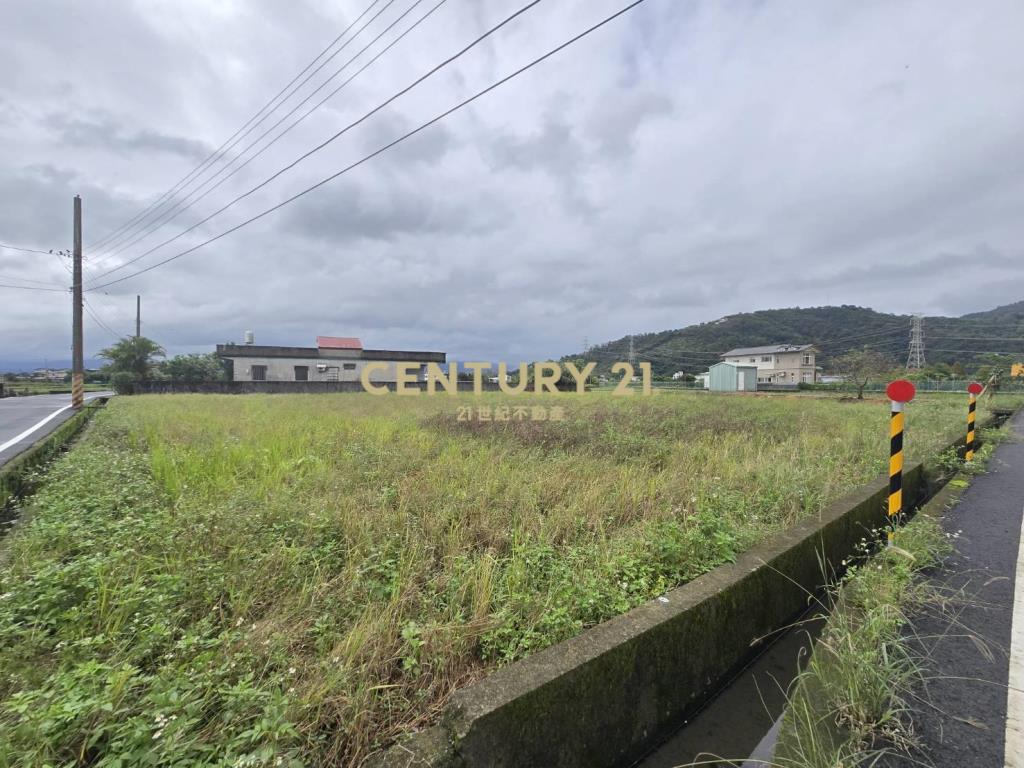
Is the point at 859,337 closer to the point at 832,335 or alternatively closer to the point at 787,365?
the point at 832,335

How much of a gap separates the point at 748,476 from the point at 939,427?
249 inches

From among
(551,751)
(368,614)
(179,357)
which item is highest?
(179,357)

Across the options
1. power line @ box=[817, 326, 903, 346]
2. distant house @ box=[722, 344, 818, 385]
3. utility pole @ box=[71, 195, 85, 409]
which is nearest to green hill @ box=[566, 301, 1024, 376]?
power line @ box=[817, 326, 903, 346]

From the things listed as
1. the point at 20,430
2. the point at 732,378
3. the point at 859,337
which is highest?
the point at 859,337

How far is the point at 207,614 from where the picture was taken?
200 centimetres

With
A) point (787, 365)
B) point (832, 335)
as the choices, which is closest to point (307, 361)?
point (787, 365)

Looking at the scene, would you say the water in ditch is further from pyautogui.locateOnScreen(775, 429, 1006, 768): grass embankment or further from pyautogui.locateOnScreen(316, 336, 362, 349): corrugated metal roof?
pyautogui.locateOnScreen(316, 336, 362, 349): corrugated metal roof

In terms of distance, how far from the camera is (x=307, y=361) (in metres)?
30.2

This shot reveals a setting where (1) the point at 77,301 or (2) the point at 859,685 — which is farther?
(1) the point at 77,301

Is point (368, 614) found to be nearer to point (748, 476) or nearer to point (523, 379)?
point (748, 476)

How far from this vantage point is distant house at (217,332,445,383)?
29.0 meters

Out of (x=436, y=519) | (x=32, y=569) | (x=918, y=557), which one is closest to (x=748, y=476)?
(x=918, y=557)

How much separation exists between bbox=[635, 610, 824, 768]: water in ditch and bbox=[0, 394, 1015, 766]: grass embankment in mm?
550

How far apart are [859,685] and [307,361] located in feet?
108
